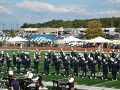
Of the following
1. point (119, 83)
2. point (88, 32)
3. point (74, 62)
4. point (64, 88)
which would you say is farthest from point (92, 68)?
point (88, 32)

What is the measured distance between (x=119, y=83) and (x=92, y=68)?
277 cm

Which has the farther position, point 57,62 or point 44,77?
point 57,62

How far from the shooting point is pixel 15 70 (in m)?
29.1

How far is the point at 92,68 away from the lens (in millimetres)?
24344

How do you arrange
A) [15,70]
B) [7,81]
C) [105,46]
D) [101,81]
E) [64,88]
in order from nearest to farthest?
[64,88] → [7,81] → [101,81] → [15,70] → [105,46]

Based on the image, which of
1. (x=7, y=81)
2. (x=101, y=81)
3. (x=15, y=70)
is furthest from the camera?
(x=15, y=70)

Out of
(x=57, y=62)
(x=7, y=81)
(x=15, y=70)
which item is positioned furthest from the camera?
(x=15, y=70)

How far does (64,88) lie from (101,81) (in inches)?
181

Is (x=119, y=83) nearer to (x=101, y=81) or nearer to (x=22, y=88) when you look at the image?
(x=101, y=81)

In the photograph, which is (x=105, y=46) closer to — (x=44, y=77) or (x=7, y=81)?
(x=44, y=77)

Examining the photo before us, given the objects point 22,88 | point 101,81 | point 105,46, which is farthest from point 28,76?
point 105,46

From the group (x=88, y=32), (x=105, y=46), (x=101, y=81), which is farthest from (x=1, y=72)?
(x=88, y=32)

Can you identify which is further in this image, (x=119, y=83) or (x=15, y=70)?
(x=15, y=70)

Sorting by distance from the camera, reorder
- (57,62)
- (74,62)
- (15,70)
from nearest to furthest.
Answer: (74,62) → (57,62) → (15,70)
